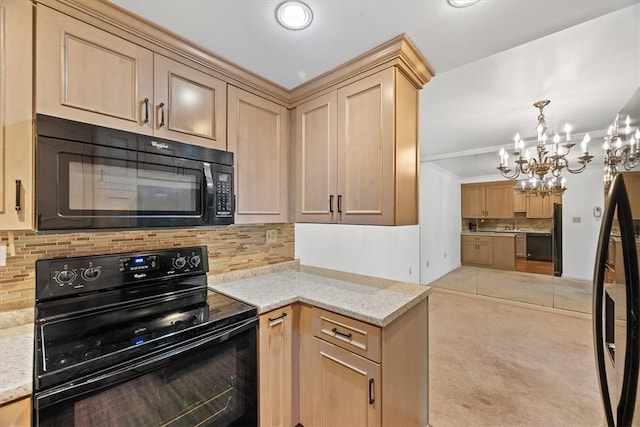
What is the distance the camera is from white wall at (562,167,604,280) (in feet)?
14.2

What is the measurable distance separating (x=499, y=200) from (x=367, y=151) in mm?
4400

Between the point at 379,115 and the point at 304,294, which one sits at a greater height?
the point at 379,115

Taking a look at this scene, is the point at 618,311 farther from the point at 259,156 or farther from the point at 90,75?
the point at 90,75

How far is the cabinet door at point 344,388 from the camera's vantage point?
4.09 ft

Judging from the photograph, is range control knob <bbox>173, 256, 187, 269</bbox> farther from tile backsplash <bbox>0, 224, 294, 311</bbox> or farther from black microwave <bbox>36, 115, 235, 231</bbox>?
black microwave <bbox>36, 115, 235, 231</bbox>

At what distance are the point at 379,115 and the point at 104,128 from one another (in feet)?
4.30

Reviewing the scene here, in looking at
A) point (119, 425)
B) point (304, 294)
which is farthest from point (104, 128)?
point (304, 294)

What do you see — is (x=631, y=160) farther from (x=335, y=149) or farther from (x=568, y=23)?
(x=335, y=149)

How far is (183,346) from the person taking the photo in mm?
1061

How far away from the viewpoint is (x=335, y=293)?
5.29ft

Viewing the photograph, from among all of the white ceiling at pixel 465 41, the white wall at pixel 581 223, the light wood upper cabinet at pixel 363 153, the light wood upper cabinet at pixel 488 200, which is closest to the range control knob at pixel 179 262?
the light wood upper cabinet at pixel 363 153

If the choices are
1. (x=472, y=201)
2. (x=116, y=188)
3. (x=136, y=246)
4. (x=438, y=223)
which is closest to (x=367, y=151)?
(x=116, y=188)

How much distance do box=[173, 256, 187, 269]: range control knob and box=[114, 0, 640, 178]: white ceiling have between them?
119 cm

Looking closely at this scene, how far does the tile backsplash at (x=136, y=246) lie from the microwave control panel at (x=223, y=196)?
1.20 ft
